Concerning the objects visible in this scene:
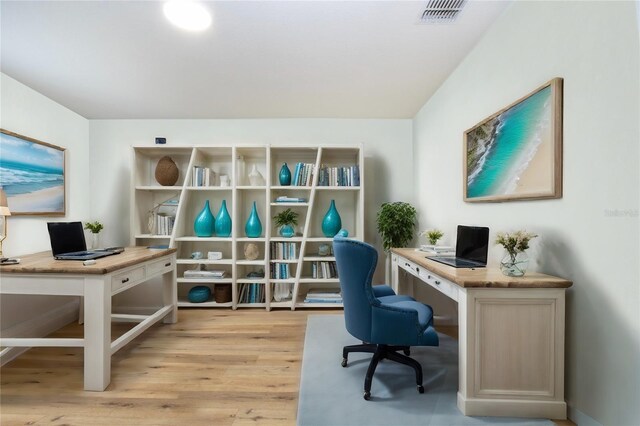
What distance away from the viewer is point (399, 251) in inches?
108

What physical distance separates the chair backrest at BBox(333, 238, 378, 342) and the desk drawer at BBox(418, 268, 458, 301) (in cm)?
44

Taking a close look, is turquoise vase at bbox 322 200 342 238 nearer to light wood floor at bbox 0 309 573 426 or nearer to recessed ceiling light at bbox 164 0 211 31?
light wood floor at bbox 0 309 573 426

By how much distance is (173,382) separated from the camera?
1.96 metres

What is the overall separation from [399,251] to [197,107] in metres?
2.73

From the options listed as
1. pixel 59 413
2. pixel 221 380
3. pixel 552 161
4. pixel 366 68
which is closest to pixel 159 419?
pixel 221 380

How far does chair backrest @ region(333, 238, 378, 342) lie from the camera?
1762 millimetres

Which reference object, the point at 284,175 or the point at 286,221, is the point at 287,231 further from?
the point at 284,175

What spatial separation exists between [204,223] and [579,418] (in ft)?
11.3

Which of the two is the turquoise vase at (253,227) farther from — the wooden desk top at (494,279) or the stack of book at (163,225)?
the wooden desk top at (494,279)

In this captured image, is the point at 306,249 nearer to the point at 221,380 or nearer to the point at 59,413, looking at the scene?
the point at 221,380

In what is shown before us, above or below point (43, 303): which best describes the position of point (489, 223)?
above

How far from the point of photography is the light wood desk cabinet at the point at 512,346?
1.51m

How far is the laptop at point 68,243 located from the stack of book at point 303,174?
1912mm

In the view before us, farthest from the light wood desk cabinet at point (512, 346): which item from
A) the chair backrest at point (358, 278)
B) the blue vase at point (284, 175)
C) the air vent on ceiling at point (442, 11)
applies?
the blue vase at point (284, 175)
